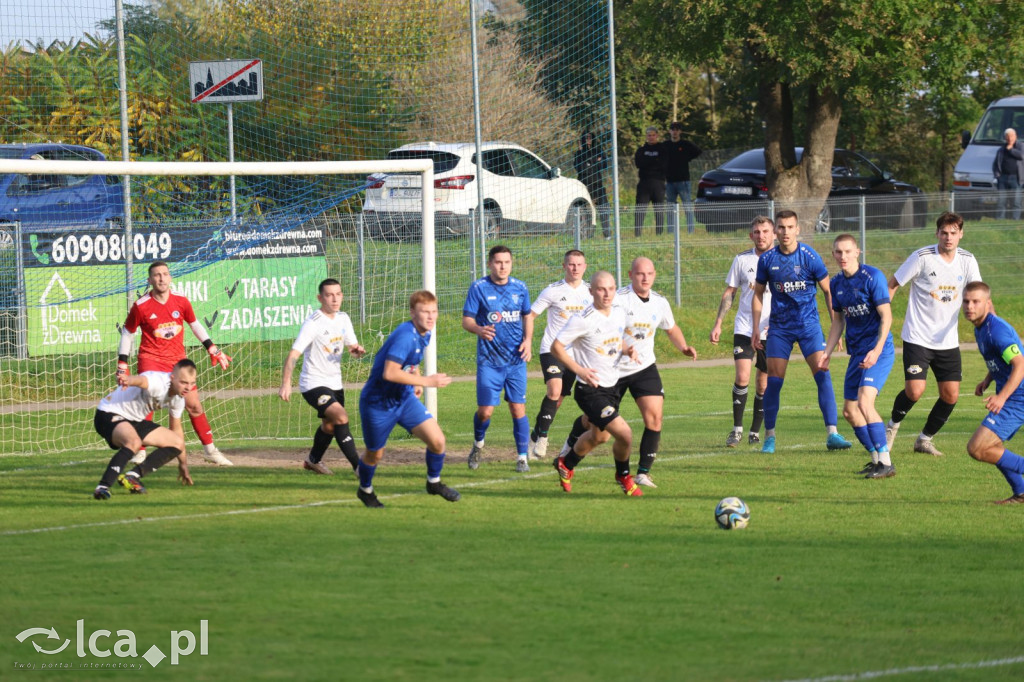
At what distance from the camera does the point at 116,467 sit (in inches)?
397

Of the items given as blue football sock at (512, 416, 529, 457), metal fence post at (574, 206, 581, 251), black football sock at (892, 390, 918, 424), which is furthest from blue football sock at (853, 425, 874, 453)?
metal fence post at (574, 206, 581, 251)

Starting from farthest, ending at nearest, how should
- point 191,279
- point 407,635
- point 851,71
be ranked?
point 851,71 → point 191,279 → point 407,635

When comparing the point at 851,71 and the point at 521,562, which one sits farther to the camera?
the point at 851,71

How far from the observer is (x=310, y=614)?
21.2 ft

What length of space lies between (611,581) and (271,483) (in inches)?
181

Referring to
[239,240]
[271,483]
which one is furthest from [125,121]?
[271,483]

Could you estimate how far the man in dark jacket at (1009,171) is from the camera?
26.5 m

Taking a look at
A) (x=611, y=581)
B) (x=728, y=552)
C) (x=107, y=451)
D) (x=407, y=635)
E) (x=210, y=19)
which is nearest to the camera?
(x=407, y=635)

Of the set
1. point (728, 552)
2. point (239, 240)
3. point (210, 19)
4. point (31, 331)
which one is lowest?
point (728, 552)

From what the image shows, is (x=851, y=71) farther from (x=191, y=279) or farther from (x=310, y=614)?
(x=310, y=614)

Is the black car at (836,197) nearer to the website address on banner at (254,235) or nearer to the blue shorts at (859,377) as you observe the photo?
the website address on banner at (254,235)

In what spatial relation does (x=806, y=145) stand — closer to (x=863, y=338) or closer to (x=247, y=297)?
(x=247, y=297)

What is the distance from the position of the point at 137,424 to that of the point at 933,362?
7323 mm

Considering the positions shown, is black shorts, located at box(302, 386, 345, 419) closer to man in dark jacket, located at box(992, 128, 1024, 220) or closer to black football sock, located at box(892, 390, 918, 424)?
black football sock, located at box(892, 390, 918, 424)
